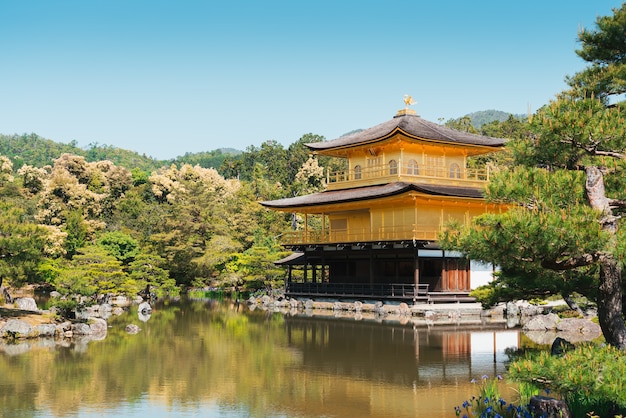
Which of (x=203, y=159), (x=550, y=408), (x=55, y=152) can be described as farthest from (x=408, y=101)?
(x=203, y=159)

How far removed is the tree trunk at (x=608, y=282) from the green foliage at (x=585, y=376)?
36.4 inches

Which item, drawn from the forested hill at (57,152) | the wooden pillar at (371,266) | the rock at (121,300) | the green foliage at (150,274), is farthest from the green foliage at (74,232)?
the forested hill at (57,152)

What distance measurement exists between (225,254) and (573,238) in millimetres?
34488

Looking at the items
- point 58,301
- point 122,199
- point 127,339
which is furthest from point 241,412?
point 122,199

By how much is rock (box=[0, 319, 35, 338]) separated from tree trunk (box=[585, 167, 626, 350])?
49.0ft

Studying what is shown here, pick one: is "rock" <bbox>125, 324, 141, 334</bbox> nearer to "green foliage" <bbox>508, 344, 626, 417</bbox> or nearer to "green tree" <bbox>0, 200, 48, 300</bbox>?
"green tree" <bbox>0, 200, 48, 300</bbox>

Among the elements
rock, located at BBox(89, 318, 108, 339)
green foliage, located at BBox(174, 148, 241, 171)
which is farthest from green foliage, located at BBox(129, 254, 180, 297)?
green foliage, located at BBox(174, 148, 241, 171)

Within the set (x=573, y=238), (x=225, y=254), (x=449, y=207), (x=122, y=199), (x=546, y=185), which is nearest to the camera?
(x=573, y=238)

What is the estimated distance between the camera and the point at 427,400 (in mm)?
10602

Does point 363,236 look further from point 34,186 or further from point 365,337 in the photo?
point 34,186

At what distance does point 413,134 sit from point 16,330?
58.9ft

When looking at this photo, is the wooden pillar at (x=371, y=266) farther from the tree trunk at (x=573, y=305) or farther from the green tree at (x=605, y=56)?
the green tree at (x=605, y=56)

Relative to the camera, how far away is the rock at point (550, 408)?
25.2 feet

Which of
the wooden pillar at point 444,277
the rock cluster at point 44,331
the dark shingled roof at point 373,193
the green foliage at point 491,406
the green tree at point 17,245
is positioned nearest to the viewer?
the green foliage at point 491,406
